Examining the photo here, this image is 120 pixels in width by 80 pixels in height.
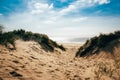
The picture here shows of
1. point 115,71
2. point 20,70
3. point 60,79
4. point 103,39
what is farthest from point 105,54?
point 20,70

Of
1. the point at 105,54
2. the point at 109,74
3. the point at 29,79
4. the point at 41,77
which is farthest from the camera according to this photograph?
the point at 105,54

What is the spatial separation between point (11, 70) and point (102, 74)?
10.9ft

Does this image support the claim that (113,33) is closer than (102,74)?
No

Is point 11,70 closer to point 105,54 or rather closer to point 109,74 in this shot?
point 109,74

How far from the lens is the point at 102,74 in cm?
663

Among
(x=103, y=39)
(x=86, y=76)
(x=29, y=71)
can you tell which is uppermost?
(x=103, y=39)

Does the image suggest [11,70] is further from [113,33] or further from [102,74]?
[113,33]

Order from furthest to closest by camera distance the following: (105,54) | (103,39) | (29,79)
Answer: (103,39) < (105,54) < (29,79)

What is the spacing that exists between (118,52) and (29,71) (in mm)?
6025

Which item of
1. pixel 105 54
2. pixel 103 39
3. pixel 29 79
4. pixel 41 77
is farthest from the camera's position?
pixel 103 39

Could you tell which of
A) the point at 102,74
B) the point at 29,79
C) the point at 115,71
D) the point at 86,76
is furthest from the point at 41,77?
the point at 115,71

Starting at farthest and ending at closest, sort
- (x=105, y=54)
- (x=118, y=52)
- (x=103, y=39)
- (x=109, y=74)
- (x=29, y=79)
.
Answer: (x=103, y=39), (x=105, y=54), (x=118, y=52), (x=109, y=74), (x=29, y=79)

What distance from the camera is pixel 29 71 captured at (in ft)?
19.5

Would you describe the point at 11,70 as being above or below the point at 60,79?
above
